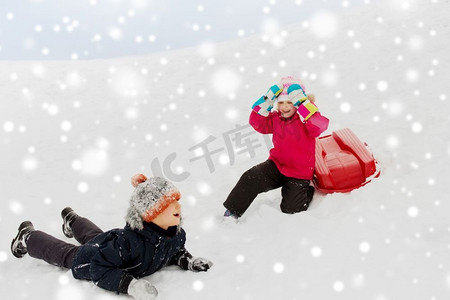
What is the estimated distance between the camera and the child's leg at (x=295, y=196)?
3807 millimetres

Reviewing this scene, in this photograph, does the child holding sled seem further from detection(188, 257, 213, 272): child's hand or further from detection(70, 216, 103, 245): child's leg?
detection(70, 216, 103, 245): child's leg

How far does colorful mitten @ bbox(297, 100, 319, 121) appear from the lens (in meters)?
3.75

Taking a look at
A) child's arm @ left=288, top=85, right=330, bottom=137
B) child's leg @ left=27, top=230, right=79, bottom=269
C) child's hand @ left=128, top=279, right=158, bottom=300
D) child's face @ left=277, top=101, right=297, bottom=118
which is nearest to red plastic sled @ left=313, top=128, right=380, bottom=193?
child's arm @ left=288, top=85, right=330, bottom=137

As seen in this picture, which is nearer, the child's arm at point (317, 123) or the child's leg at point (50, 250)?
the child's leg at point (50, 250)

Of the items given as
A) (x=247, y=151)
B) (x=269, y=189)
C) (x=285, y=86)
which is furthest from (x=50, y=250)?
(x=247, y=151)

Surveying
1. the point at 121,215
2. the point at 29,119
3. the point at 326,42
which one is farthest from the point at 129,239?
the point at 326,42

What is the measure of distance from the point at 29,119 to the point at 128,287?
573 centimetres

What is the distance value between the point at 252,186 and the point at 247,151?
1668mm

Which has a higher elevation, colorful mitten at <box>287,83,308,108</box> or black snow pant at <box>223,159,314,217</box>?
colorful mitten at <box>287,83,308,108</box>

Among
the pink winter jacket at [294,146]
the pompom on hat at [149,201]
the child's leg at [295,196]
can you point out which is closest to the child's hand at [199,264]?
the pompom on hat at [149,201]

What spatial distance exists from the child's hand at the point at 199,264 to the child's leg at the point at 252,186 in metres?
0.87

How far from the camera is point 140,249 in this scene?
2984 mm

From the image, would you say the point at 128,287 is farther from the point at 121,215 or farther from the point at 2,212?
the point at 2,212

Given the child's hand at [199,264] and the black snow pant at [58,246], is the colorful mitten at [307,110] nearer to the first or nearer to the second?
the child's hand at [199,264]
